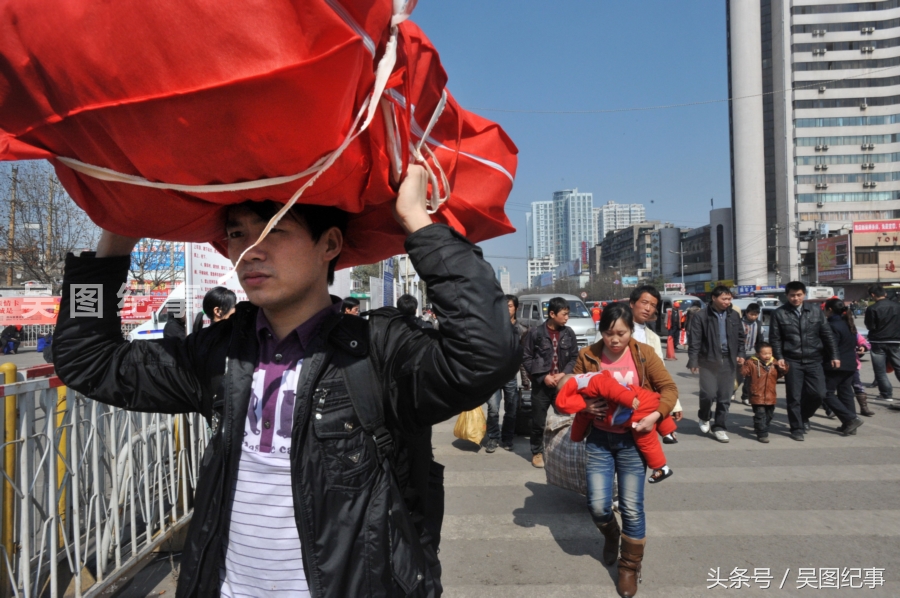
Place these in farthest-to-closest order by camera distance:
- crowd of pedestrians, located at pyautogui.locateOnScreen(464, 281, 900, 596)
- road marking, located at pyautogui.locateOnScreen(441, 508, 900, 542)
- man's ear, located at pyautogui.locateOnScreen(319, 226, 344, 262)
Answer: road marking, located at pyautogui.locateOnScreen(441, 508, 900, 542)
crowd of pedestrians, located at pyautogui.locateOnScreen(464, 281, 900, 596)
man's ear, located at pyautogui.locateOnScreen(319, 226, 344, 262)

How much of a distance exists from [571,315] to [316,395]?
1662 centimetres

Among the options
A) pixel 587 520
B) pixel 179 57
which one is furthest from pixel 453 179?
pixel 587 520

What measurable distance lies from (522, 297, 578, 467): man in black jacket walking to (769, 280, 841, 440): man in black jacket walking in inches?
111

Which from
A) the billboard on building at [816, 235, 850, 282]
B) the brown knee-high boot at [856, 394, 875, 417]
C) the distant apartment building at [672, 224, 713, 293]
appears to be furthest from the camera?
the distant apartment building at [672, 224, 713, 293]

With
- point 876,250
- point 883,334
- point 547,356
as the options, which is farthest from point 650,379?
point 876,250

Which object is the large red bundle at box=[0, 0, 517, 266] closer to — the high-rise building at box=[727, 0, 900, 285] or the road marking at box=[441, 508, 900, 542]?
the road marking at box=[441, 508, 900, 542]

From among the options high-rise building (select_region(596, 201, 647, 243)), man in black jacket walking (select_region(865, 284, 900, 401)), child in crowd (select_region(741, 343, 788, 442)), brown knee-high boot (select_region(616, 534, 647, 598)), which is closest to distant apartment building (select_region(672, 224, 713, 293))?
high-rise building (select_region(596, 201, 647, 243))

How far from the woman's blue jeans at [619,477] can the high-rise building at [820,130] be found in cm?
6782

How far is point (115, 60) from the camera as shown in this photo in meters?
0.98

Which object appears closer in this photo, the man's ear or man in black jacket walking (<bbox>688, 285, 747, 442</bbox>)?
the man's ear

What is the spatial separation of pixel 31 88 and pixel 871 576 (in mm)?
4750

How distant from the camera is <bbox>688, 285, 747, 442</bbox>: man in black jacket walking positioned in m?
7.15

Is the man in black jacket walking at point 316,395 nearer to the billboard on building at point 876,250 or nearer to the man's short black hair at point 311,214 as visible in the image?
the man's short black hair at point 311,214

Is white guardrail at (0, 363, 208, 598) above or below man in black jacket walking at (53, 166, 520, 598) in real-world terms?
below
